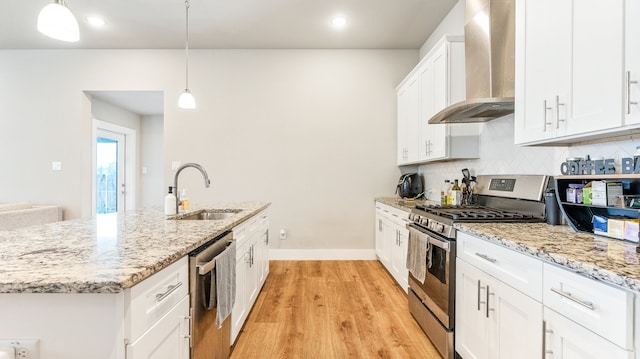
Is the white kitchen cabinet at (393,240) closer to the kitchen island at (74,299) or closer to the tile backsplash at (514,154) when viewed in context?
the tile backsplash at (514,154)

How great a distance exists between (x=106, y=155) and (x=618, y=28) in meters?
7.13

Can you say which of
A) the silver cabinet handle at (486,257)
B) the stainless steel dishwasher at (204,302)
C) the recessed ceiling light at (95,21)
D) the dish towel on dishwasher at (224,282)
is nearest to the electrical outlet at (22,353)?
the stainless steel dishwasher at (204,302)

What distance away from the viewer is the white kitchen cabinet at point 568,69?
3.92 ft

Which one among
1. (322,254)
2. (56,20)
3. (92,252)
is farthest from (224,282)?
(322,254)

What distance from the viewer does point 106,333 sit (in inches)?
33.0

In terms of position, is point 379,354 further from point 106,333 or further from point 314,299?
point 106,333

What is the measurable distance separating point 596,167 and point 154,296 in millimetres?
1967

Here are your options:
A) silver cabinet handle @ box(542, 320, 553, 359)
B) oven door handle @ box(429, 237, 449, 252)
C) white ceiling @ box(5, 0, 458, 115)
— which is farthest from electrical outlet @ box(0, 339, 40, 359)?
white ceiling @ box(5, 0, 458, 115)

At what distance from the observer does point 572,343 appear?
104 centimetres

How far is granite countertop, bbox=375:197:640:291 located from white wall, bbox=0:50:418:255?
264 centimetres

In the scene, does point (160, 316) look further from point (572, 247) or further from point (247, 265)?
point (572, 247)

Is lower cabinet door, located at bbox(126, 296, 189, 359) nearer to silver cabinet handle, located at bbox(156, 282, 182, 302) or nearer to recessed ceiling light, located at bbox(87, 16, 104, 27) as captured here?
silver cabinet handle, located at bbox(156, 282, 182, 302)

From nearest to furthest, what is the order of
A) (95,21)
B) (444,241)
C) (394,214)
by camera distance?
(444,241), (394,214), (95,21)

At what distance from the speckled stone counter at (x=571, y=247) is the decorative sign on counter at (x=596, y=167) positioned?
302 mm
